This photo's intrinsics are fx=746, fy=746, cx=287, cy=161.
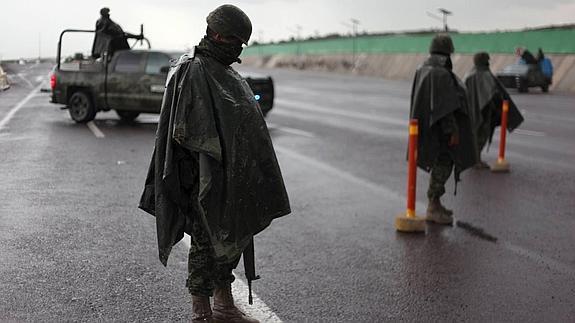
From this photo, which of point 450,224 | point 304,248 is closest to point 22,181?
point 304,248

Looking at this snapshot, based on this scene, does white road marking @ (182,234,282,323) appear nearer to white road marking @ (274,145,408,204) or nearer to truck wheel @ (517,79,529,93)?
white road marking @ (274,145,408,204)

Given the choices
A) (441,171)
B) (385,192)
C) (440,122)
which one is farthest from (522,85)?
(440,122)

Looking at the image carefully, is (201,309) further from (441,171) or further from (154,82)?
(154,82)

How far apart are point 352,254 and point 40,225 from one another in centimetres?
286

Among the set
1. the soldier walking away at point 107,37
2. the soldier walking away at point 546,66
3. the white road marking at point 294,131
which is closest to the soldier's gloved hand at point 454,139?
the white road marking at point 294,131

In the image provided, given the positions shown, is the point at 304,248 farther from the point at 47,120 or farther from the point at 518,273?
the point at 47,120

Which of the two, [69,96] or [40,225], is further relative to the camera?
[69,96]

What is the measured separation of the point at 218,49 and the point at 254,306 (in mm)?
1705

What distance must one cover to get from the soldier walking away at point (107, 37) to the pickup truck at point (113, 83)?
0.76 feet

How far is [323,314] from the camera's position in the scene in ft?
15.2

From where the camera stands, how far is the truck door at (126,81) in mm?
15891

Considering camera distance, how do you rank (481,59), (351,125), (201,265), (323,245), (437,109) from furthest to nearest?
(351,125) < (481,59) < (437,109) < (323,245) < (201,265)

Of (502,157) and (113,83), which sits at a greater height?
(113,83)

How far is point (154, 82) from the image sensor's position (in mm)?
15766
